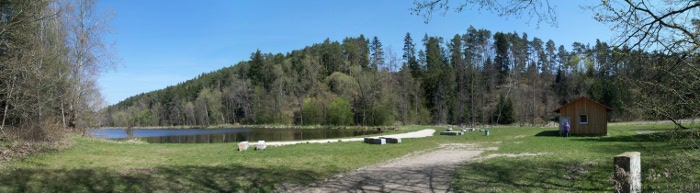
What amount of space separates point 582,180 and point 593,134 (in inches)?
938

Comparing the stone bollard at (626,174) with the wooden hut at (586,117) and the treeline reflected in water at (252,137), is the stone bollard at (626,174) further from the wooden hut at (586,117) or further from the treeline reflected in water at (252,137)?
the treeline reflected in water at (252,137)

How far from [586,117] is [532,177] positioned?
24190 millimetres

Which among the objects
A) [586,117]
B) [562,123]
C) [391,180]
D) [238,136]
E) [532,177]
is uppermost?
[586,117]

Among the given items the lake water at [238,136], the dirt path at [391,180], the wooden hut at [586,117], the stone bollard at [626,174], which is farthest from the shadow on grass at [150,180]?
the wooden hut at [586,117]

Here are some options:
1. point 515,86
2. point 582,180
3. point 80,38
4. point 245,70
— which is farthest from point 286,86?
point 582,180

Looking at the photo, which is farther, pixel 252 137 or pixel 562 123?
pixel 252 137

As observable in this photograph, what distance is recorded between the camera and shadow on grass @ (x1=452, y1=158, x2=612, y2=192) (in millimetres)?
8234

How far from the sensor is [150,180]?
9.91 meters

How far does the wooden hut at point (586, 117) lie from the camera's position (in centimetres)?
2900

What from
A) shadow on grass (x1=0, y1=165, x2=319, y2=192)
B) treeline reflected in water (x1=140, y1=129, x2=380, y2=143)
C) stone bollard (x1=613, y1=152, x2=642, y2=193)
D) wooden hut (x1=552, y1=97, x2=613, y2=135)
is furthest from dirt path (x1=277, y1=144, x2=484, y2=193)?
treeline reflected in water (x1=140, y1=129, x2=380, y2=143)

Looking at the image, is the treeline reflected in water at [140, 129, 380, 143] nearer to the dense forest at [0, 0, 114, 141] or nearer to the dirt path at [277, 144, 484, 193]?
the dense forest at [0, 0, 114, 141]

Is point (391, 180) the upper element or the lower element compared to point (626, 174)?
lower

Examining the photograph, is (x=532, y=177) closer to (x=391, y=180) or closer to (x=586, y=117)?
(x=391, y=180)

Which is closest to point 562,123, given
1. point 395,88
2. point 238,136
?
point 238,136
